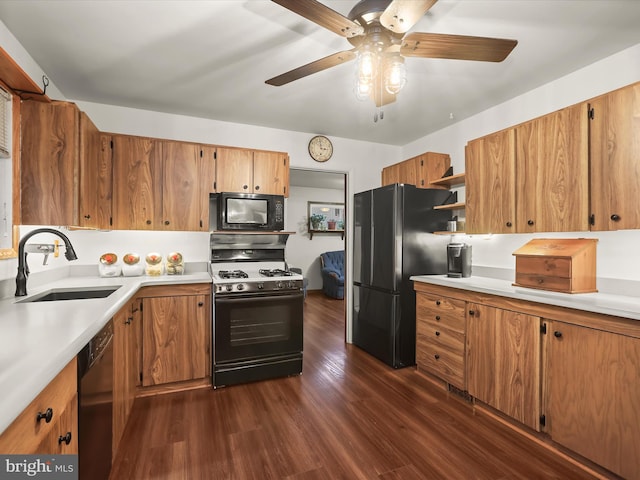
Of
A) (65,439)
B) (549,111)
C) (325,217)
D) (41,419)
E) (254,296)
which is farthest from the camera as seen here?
(325,217)

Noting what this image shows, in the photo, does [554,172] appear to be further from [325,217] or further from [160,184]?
[325,217]

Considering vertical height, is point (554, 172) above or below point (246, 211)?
above

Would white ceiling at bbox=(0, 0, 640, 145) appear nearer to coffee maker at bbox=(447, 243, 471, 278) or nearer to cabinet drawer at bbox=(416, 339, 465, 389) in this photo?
coffee maker at bbox=(447, 243, 471, 278)

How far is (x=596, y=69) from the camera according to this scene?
225cm

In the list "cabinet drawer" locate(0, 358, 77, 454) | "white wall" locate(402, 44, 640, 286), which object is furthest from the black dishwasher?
"white wall" locate(402, 44, 640, 286)

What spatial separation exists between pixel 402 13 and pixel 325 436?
90.9 inches

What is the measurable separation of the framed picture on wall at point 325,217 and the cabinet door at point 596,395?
5587 millimetres

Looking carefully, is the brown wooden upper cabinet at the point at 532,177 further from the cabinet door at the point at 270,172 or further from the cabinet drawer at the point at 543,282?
the cabinet door at the point at 270,172

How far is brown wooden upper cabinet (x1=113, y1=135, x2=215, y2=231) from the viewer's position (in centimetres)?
283

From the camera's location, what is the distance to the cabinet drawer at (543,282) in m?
2.04

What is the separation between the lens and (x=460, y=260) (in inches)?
113

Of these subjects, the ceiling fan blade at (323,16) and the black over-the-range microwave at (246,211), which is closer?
the ceiling fan blade at (323,16)

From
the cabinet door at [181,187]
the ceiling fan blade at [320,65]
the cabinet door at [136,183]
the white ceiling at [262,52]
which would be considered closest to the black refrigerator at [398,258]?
the white ceiling at [262,52]

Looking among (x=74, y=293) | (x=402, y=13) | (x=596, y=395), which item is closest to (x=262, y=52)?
(x=402, y=13)
